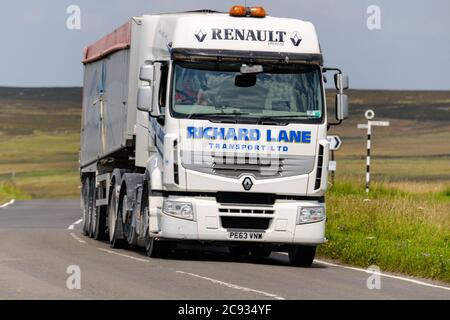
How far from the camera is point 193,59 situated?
72.8 feet

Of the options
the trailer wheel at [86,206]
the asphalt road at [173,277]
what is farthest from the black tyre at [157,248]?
the trailer wheel at [86,206]

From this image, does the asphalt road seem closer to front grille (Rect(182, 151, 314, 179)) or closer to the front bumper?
the front bumper

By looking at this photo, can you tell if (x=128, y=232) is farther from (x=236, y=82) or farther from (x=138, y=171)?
(x=236, y=82)

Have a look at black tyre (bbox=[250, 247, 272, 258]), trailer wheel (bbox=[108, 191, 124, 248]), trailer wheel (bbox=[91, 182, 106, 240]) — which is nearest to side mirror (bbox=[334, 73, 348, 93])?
black tyre (bbox=[250, 247, 272, 258])

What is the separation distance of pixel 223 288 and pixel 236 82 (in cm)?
536

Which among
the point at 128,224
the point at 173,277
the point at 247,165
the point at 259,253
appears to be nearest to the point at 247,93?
the point at 247,165

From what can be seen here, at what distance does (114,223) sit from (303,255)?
508 centimetres

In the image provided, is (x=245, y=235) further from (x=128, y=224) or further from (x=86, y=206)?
(x=86, y=206)

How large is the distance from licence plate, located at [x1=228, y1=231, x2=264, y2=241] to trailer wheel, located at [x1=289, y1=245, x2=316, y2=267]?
2.94 feet

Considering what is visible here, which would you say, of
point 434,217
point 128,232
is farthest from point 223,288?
point 434,217

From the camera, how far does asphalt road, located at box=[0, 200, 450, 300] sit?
1675 cm

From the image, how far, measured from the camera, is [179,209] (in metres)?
22.2
